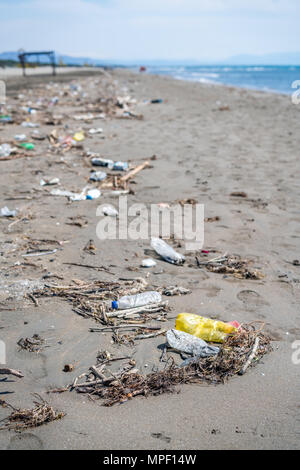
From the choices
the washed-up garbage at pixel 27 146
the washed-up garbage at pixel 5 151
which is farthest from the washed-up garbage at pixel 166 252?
the washed-up garbage at pixel 27 146

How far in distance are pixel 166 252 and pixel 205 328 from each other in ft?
4.10

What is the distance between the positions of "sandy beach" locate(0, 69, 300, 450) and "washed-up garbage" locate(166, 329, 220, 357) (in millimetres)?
109

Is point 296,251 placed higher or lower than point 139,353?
higher

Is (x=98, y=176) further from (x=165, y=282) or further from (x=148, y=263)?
(x=165, y=282)

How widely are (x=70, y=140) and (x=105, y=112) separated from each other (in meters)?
4.28

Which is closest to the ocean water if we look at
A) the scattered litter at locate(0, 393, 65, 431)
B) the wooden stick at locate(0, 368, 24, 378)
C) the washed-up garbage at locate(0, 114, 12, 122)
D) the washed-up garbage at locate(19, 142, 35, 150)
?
the washed-up garbage at locate(0, 114, 12, 122)

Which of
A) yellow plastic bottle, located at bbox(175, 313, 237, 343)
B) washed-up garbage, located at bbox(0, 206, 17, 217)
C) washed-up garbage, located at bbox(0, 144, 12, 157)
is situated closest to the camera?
yellow plastic bottle, located at bbox(175, 313, 237, 343)

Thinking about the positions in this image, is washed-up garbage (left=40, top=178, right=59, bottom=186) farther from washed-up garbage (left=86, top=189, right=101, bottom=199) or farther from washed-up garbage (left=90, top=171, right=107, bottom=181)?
washed-up garbage (left=86, top=189, right=101, bottom=199)

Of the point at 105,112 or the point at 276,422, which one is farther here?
the point at 105,112

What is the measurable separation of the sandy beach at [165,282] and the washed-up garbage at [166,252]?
0.11 metres

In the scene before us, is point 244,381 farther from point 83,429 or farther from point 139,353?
point 83,429

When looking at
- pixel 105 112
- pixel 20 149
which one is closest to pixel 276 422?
pixel 20 149

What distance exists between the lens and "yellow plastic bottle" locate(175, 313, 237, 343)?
258 cm

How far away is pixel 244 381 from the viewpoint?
2.21 m
